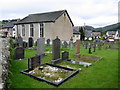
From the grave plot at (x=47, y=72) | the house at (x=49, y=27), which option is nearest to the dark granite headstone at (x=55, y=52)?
the grave plot at (x=47, y=72)

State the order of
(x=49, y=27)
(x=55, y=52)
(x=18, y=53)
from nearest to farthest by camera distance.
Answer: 1. (x=55, y=52)
2. (x=18, y=53)
3. (x=49, y=27)

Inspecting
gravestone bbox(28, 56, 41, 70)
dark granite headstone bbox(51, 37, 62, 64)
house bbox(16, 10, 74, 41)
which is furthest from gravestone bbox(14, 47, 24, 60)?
house bbox(16, 10, 74, 41)

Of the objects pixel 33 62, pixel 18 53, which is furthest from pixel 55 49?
pixel 18 53

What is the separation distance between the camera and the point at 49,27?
19.7 m

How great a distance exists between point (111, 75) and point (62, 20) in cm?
1700

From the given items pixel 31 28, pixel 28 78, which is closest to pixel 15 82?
pixel 28 78

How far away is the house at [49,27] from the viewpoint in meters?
19.7

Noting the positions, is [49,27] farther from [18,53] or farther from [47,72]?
[47,72]

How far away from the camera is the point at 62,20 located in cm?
2127

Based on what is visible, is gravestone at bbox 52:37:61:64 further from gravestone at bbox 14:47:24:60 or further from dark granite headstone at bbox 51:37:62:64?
gravestone at bbox 14:47:24:60

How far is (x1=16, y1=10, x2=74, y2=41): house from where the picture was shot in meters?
19.7

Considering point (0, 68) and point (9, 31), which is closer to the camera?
point (0, 68)

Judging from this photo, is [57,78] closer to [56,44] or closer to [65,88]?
[65,88]

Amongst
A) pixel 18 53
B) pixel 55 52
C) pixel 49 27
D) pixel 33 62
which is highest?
pixel 49 27
